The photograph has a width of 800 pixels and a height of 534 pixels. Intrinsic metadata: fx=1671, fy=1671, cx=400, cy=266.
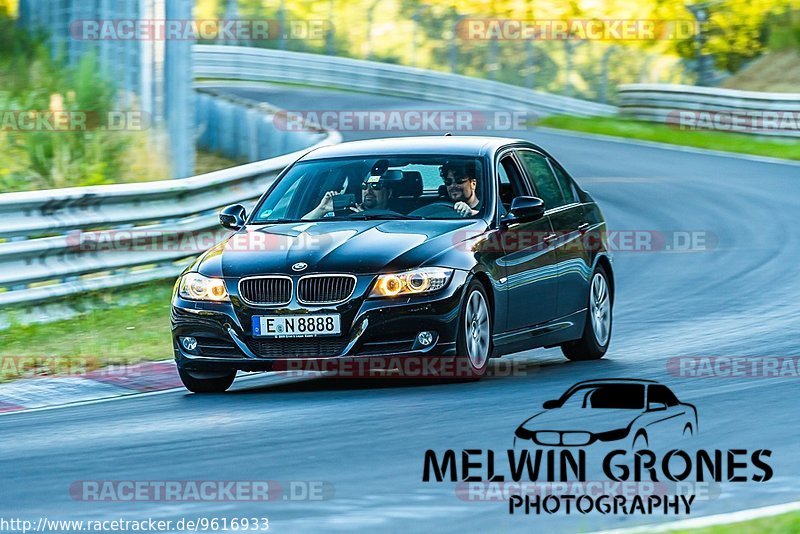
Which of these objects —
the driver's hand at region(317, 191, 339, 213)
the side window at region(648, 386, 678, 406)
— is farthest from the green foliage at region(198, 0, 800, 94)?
the side window at region(648, 386, 678, 406)

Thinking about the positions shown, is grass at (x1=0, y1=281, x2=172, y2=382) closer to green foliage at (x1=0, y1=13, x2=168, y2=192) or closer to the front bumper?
the front bumper

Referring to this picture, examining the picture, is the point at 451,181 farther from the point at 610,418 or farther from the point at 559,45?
the point at 559,45

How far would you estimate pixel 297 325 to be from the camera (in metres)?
9.44

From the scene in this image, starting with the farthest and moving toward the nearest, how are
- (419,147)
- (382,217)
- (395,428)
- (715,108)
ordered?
(715,108)
(419,147)
(382,217)
(395,428)

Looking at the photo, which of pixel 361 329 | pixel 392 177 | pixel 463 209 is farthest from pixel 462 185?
pixel 361 329

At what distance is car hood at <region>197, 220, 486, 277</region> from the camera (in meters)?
9.49

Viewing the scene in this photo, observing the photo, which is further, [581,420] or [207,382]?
[207,382]

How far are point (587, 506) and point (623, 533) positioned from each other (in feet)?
1.71

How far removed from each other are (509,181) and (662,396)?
7.64 feet

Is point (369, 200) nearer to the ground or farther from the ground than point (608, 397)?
farther from the ground

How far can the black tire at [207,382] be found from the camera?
396 inches

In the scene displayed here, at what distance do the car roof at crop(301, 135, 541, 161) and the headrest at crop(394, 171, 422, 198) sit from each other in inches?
11.0

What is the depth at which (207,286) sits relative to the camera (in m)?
9.72

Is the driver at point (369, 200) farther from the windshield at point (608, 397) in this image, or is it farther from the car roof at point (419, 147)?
the windshield at point (608, 397)
